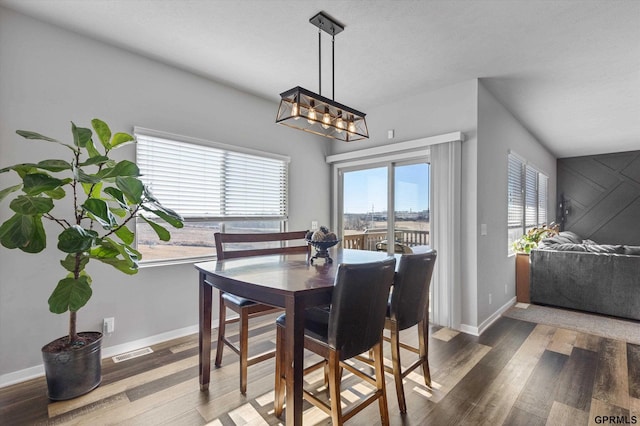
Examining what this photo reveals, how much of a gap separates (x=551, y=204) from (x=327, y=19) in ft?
25.0

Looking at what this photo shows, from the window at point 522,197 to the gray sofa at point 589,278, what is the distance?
523 millimetres

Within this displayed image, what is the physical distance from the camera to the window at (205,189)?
2.94m

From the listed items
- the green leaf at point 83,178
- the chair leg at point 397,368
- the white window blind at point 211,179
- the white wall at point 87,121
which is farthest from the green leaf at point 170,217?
the chair leg at point 397,368

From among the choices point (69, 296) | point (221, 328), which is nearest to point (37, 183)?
point (69, 296)

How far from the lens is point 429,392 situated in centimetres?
215

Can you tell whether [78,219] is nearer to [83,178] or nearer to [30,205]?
[30,205]

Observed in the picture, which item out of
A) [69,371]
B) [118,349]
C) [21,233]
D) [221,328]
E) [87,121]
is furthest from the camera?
[118,349]

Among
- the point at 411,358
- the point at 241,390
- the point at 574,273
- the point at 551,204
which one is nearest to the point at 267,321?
the point at 241,390

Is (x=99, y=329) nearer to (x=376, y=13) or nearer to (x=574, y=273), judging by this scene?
(x=376, y=13)

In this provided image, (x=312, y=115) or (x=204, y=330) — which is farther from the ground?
(x=312, y=115)

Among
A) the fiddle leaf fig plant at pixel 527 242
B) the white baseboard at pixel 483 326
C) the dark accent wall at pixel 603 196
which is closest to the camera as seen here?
the white baseboard at pixel 483 326
